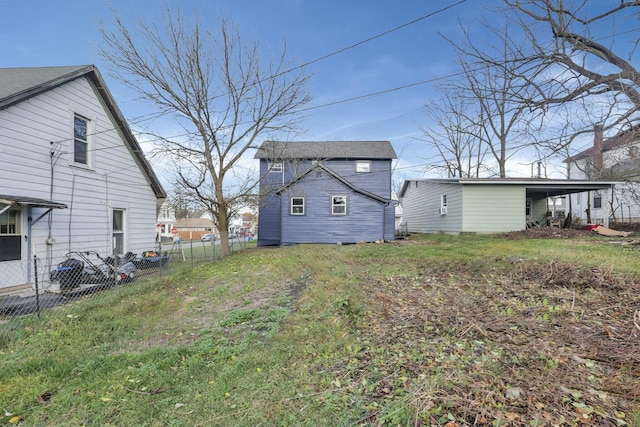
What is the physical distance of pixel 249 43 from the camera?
1142 centimetres

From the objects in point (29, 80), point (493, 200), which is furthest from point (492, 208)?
point (29, 80)

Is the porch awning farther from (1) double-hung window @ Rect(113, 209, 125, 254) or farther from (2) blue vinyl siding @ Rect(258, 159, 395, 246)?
(2) blue vinyl siding @ Rect(258, 159, 395, 246)

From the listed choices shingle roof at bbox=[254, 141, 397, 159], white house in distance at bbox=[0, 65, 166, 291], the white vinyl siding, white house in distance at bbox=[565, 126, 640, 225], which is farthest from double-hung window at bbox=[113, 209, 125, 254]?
white house in distance at bbox=[565, 126, 640, 225]

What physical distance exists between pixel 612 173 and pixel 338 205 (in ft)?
37.1

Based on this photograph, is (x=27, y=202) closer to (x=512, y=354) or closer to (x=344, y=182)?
(x=512, y=354)

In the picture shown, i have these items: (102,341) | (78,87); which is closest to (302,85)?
(78,87)

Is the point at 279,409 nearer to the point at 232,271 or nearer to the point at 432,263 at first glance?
the point at 232,271

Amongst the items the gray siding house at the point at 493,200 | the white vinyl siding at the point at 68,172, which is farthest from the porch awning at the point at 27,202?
the gray siding house at the point at 493,200

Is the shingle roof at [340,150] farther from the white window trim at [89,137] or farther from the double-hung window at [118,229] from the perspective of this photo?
the white window trim at [89,137]

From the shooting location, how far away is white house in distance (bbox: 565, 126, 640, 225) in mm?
5750

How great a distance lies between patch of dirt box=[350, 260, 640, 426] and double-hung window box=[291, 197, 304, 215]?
12.1 metres

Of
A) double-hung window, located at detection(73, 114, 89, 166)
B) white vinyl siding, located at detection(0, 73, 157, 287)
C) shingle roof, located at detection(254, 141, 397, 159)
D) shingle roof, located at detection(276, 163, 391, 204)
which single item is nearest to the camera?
white vinyl siding, located at detection(0, 73, 157, 287)

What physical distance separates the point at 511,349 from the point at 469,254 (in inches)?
266

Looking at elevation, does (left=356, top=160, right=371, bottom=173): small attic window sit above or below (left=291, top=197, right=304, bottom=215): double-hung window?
above
